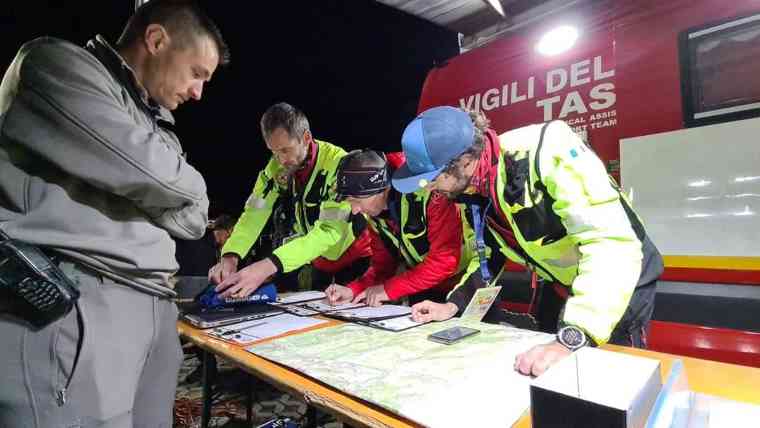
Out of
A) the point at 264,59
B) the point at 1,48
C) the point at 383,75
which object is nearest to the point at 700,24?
the point at 1,48

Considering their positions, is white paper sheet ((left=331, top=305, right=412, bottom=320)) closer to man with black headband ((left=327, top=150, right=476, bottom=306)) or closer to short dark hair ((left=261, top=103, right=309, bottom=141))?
man with black headband ((left=327, top=150, right=476, bottom=306))

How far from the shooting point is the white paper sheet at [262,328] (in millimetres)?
1383

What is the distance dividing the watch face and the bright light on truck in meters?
1.66

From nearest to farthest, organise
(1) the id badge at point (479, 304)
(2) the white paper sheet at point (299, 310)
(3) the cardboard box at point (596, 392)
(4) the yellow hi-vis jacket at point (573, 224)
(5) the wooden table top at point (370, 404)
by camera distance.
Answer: (3) the cardboard box at point (596, 392), (5) the wooden table top at point (370, 404), (4) the yellow hi-vis jacket at point (573, 224), (1) the id badge at point (479, 304), (2) the white paper sheet at point (299, 310)

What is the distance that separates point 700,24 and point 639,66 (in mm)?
249

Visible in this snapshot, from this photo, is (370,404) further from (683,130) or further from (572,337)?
(683,130)

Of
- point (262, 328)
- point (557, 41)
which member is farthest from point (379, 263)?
point (557, 41)

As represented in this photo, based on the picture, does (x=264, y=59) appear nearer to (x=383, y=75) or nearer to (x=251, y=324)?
(x=383, y=75)

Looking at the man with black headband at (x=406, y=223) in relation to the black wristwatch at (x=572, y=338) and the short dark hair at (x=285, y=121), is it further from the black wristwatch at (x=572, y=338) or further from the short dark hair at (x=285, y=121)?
the black wristwatch at (x=572, y=338)

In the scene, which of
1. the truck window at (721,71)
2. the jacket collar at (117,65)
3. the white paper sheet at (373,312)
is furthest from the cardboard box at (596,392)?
the truck window at (721,71)

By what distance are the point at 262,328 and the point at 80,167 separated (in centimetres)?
91

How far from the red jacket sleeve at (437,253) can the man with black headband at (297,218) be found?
0.51 m

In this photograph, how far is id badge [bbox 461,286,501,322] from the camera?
140 cm

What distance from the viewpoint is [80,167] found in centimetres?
73
